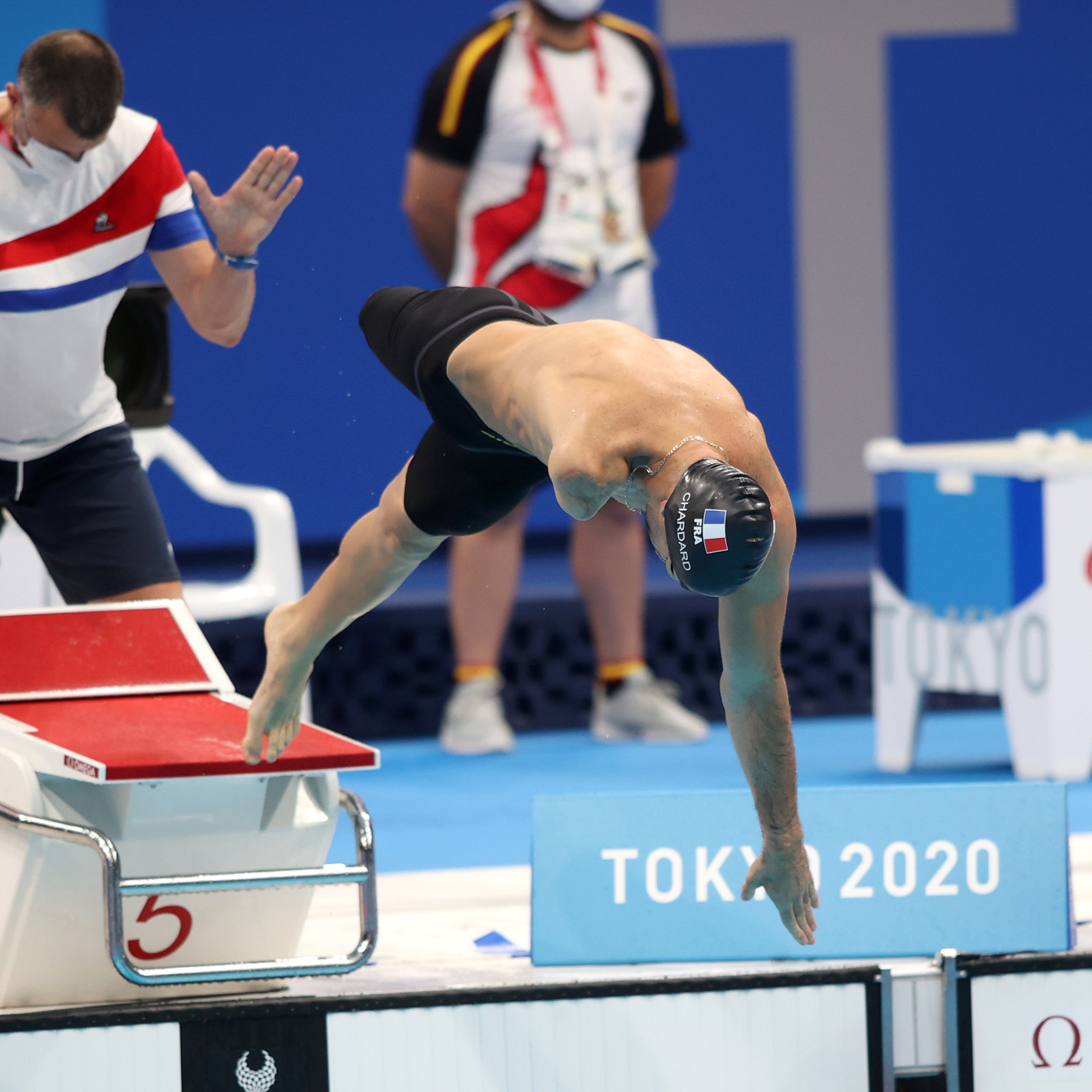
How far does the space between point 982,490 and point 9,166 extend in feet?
9.35

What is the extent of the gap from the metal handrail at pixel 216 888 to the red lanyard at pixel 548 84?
119 inches

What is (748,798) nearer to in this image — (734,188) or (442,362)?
(442,362)

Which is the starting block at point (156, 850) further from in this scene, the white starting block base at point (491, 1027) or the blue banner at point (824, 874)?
the blue banner at point (824, 874)

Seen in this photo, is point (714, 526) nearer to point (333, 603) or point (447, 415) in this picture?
point (447, 415)

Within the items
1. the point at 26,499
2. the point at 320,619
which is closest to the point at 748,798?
the point at 320,619

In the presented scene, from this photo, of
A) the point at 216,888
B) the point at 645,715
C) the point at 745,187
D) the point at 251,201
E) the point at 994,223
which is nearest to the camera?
the point at 216,888

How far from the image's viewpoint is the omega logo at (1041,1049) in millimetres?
2932

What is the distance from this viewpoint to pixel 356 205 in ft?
26.1

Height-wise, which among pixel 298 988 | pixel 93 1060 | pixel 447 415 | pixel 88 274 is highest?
pixel 88 274

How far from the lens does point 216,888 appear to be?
2797 mm

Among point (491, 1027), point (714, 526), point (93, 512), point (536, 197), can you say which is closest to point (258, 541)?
point (536, 197)

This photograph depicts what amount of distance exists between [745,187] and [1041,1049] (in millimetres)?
5881

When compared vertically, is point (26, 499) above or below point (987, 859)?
above

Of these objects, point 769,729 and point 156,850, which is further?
point 156,850
